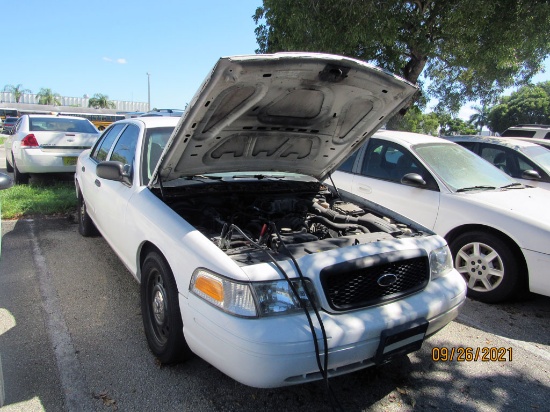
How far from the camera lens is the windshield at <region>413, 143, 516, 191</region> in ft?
14.5

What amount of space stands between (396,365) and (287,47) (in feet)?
27.2

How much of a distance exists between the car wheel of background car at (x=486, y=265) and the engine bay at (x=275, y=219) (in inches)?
46.0

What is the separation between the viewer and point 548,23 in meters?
7.33

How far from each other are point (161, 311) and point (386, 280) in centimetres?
148

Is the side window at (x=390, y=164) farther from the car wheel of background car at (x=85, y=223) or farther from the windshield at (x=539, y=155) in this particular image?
the car wheel of background car at (x=85, y=223)

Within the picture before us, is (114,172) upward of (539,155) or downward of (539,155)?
downward

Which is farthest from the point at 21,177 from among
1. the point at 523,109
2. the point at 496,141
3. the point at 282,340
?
the point at 523,109

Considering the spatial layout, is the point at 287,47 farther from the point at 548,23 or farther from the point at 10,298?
the point at 10,298

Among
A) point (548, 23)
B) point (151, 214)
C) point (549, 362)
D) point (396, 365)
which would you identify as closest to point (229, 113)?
point (151, 214)

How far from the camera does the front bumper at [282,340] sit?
1.96 m

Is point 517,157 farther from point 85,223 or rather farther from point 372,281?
point 85,223

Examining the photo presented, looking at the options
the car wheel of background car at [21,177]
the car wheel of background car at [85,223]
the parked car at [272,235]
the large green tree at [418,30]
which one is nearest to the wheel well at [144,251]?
the parked car at [272,235]

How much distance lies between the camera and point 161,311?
2666 mm
